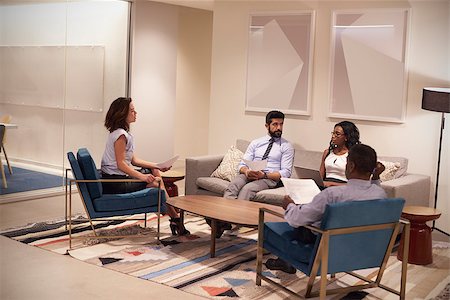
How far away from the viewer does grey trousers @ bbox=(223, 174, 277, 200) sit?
6486mm

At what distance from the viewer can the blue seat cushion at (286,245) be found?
4301 millimetres

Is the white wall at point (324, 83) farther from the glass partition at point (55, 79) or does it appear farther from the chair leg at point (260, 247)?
the chair leg at point (260, 247)

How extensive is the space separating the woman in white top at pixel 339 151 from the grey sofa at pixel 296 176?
44 centimetres

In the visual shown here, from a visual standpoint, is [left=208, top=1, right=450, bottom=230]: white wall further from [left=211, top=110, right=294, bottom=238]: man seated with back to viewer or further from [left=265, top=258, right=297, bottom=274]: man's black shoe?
[left=265, top=258, right=297, bottom=274]: man's black shoe

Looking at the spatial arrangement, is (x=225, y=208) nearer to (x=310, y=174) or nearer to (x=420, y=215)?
(x=310, y=174)

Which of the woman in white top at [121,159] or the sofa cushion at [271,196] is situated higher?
the woman in white top at [121,159]

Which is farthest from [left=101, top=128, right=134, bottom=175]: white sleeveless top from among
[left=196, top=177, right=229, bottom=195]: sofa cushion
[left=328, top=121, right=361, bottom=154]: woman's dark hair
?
[left=328, top=121, right=361, bottom=154]: woman's dark hair

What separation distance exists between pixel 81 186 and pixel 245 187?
68.2 inches

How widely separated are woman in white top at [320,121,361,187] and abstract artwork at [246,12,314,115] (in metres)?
1.13

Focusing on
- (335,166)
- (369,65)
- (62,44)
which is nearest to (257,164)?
(335,166)

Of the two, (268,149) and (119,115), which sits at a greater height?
(119,115)

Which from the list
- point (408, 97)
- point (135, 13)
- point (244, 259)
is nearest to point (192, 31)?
point (135, 13)

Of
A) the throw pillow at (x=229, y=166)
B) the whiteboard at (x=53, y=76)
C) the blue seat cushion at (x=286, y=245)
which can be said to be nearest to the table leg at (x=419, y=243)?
the blue seat cushion at (x=286, y=245)

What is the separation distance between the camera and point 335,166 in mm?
6227
